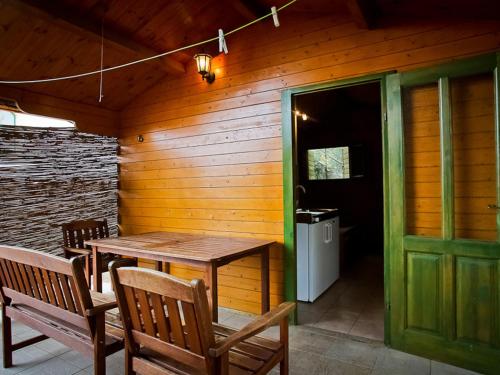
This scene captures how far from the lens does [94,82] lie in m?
3.62

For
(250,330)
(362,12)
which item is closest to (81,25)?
(362,12)

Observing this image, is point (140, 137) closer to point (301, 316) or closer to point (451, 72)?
point (301, 316)

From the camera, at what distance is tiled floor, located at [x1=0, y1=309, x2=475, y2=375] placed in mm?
2172

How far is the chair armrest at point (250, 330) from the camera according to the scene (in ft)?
4.01

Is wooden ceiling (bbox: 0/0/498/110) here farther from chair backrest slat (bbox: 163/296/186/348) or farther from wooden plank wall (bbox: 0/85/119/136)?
chair backrest slat (bbox: 163/296/186/348)

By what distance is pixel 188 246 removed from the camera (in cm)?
274

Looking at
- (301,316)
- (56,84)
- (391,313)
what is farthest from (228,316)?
(56,84)

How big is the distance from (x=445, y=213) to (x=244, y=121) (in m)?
1.93

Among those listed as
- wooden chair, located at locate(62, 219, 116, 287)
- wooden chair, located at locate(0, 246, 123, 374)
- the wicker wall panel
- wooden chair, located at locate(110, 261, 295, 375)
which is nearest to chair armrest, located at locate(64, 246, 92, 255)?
wooden chair, located at locate(62, 219, 116, 287)

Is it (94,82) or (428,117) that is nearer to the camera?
(428,117)

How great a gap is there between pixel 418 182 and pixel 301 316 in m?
1.66

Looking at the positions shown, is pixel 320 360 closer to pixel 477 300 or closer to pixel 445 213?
pixel 477 300

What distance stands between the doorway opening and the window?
3020 mm

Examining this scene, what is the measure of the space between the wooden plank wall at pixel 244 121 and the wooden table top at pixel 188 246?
28 centimetres
